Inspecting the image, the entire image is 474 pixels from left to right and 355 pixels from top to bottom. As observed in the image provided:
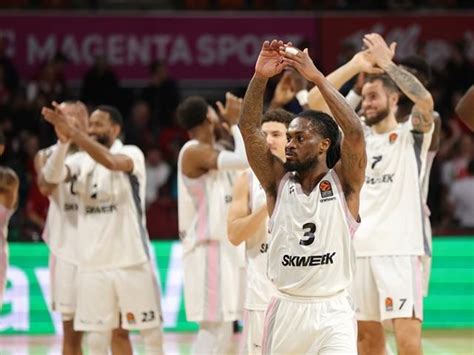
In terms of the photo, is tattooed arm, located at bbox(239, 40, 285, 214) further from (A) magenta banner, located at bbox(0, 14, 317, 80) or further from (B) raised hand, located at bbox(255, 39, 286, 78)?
(A) magenta banner, located at bbox(0, 14, 317, 80)

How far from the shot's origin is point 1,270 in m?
9.38

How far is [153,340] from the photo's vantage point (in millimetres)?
10102

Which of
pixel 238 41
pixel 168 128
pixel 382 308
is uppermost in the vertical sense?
pixel 238 41

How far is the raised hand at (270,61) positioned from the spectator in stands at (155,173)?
30.6ft

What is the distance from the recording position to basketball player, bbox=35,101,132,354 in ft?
33.7

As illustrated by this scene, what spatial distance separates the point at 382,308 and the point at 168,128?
8949 millimetres

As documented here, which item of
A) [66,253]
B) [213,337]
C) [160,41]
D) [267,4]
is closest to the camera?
[213,337]

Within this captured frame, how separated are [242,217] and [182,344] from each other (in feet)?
16.1

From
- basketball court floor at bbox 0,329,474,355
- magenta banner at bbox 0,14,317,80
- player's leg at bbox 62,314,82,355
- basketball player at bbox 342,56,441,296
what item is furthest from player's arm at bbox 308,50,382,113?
magenta banner at bbox 0,14,317,80

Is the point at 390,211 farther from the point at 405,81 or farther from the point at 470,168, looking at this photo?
the point at 470,168

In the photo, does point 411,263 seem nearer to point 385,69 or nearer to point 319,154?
point 385,69

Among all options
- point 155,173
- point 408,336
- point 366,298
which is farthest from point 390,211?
point 155,173

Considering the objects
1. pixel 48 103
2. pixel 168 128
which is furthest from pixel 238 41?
pixel 48 103

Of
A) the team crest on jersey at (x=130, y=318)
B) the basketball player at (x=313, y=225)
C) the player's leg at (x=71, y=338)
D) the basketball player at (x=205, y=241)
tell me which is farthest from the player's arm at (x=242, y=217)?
the player's leg at (x=71, y=338)
